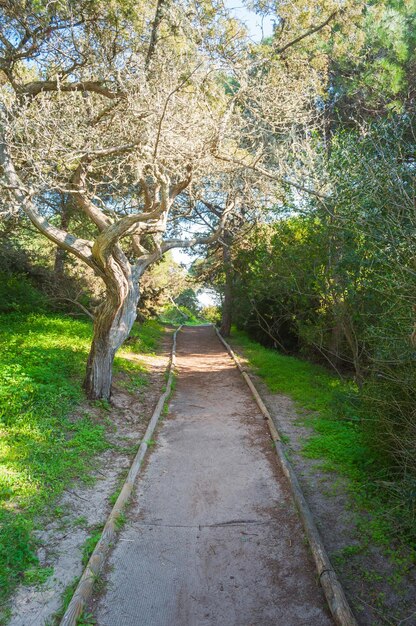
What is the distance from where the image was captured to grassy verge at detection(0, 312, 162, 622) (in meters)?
4.33

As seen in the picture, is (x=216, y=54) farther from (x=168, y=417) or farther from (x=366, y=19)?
(x=168, y=417)

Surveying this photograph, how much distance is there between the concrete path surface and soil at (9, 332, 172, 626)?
35 centimetres

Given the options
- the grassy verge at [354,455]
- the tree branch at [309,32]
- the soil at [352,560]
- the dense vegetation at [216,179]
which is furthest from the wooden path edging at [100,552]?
the tree branch at [309,32]

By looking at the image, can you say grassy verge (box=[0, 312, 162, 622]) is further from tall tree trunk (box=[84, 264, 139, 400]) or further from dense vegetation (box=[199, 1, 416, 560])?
dense vegetation (box=[199, 1, 416, 560])

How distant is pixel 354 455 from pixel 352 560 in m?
2.41

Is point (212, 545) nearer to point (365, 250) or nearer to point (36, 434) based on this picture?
point (36, 434)

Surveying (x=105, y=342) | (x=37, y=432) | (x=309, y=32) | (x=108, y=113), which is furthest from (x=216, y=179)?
(x=37, y=432)

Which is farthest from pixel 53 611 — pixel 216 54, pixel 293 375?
pixel 293 375

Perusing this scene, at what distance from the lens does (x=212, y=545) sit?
4.67 meters

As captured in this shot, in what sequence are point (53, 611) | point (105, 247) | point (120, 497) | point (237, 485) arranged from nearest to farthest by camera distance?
point (53, 611)
point (120, 497)
point (237, 485)
point (105, 247)

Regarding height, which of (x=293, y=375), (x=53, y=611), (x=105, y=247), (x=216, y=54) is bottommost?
(x=53, y=611)

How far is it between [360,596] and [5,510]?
3.64 m

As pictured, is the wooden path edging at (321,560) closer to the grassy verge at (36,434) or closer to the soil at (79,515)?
the soil at (79,515)

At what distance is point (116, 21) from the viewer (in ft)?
25.9
